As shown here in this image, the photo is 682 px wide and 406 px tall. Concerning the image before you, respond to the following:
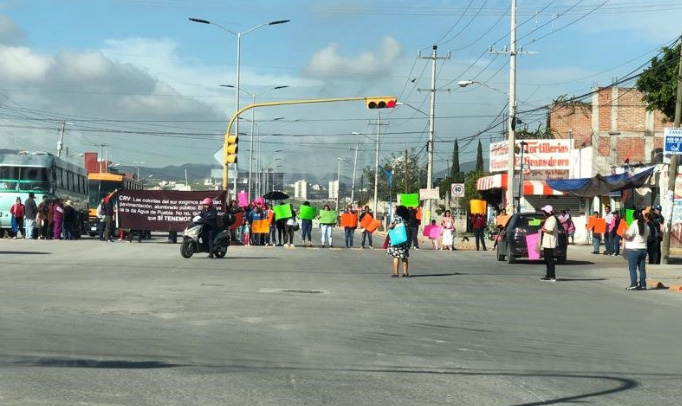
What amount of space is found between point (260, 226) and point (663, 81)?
55.2 ft

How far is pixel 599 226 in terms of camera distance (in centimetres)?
3603

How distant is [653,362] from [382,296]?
24.1ft

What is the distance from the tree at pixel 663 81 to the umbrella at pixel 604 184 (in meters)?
4.36

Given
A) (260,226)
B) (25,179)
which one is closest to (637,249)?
(260,226)

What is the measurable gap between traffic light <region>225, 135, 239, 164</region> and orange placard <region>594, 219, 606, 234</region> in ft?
44.5

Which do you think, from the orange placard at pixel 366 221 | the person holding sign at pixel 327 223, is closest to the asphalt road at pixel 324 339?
the orange placard at pixel 366 221

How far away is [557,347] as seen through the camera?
36.8 feet

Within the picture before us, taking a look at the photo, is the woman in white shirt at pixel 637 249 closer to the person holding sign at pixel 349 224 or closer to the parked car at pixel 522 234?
the parked car at pixel 522 234

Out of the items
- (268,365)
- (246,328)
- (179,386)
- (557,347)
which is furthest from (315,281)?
(179,386)

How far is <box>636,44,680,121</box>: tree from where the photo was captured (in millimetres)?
37219

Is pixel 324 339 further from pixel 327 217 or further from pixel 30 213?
pixel 30 213

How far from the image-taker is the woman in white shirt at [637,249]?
2033cm

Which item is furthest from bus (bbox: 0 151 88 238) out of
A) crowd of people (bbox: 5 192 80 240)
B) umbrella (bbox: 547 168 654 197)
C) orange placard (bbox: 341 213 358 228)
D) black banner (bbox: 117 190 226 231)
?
umbrella (bbox: 547 168 654 197)

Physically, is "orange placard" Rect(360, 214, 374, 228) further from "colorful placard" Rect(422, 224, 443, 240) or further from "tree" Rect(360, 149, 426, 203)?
"tree" Rect(360, 149, 426, 203)
